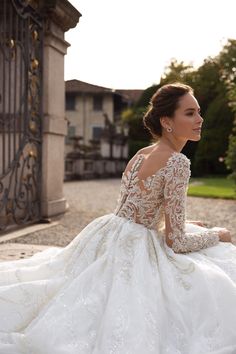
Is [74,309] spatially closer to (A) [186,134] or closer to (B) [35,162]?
(A) [186,134]

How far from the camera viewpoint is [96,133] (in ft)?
133

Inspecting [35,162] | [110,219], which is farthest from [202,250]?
[35,162]

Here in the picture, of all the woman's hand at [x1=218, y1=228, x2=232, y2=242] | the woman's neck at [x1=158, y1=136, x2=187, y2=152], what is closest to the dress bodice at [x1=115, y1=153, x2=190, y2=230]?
the woman's neck at [x1=158, y1=136, x2=187, y2=152]

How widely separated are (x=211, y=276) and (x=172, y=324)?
1.06 ft

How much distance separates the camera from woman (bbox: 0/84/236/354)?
2336 mm

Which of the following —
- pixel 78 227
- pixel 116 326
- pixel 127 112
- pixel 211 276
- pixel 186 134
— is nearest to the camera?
pixel 116 326

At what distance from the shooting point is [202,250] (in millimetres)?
2840

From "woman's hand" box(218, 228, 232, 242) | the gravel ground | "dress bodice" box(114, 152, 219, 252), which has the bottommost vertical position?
the gravel ground

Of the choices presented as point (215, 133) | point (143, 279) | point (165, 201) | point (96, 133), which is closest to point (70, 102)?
point (96, 133)

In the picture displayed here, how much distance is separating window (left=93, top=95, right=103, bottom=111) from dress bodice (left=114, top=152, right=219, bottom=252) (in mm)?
35153

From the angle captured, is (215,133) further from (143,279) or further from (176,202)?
(143,279)

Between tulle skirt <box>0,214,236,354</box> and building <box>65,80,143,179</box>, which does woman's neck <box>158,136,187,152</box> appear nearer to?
tulle skirt <box>0,214,236,354</box>

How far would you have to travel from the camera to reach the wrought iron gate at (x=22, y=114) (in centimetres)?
691

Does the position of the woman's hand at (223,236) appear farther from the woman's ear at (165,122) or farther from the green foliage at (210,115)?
the green foliage at (210,115)
